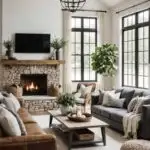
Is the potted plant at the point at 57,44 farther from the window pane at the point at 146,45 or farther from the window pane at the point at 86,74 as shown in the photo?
the window pane at the point at 146,45

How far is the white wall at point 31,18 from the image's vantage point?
955 centimetres

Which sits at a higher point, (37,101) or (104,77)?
(104,77)

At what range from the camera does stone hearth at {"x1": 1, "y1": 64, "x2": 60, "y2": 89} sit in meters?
9.48

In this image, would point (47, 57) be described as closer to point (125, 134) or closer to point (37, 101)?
point (37, 101)

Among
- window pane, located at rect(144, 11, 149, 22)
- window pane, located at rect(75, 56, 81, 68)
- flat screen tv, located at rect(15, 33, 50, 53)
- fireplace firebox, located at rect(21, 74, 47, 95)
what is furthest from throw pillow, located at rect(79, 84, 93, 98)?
window pane, located at rect(144, 11, 149, 22)

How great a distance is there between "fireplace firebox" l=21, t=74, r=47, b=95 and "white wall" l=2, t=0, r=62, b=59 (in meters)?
0.63

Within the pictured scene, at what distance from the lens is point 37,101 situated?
30.5ft

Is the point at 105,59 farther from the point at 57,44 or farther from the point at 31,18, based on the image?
the point at 31,18

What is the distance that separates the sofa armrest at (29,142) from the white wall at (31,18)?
616 centimetres

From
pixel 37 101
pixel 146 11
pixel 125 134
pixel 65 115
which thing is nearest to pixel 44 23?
pixel 37 101

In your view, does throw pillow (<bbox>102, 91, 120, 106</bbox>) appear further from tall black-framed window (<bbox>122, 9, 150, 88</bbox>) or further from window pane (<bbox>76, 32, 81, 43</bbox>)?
window pane (<bbox>76, 32, 81, 43</bbox>)

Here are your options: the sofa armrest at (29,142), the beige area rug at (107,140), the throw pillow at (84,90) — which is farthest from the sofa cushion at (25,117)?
the throw pillow at (84,90)

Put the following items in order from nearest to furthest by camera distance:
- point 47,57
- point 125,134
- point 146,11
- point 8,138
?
point 8,138 → point 125,134 → point 146,11 → point 47,57

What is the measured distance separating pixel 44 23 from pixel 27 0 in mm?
865
